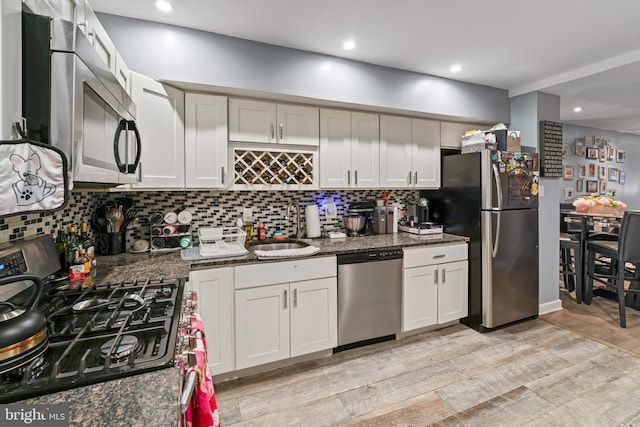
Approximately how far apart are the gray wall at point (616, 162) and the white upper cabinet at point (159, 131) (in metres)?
5.90

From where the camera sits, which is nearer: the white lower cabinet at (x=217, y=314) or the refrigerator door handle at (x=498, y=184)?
the white lower cabinet at (x=217, y=314)

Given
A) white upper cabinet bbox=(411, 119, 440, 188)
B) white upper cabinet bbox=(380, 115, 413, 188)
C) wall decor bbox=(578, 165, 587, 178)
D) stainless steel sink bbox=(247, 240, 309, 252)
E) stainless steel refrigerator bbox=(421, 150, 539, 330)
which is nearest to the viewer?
stainless steel sink bbox=(247, 240, 309, 252)

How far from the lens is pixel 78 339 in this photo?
0.87 metres

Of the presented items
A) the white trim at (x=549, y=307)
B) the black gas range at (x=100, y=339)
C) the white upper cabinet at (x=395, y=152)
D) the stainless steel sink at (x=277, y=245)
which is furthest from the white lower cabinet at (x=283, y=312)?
the white trim at (x=549, y=307)

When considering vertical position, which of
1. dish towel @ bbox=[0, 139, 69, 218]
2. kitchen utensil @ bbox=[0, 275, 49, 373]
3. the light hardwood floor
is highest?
dish towel @ bbox=[0, 139, 69, 218]

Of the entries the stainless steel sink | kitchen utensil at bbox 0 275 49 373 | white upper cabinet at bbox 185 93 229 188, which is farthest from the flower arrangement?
kitchen utensil at bbox 0 275 49 373

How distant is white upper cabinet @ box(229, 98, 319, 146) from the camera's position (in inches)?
95.1

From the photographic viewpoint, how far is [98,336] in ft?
2.95

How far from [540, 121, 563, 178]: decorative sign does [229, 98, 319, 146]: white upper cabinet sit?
244 centimetres

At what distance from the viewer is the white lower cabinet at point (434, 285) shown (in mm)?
2695

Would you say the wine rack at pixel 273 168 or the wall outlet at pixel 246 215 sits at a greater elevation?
the wine rack at pixel 273 168

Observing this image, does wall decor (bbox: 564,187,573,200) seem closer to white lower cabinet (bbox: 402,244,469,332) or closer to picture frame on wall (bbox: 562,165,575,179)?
picture frame on wall (bbox: 562,165,575,179)

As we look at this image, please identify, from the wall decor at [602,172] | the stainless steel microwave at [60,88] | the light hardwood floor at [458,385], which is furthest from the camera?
the wall decor at [602,172]

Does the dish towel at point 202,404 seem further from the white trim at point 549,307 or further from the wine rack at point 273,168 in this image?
the white trim at point 549,307
